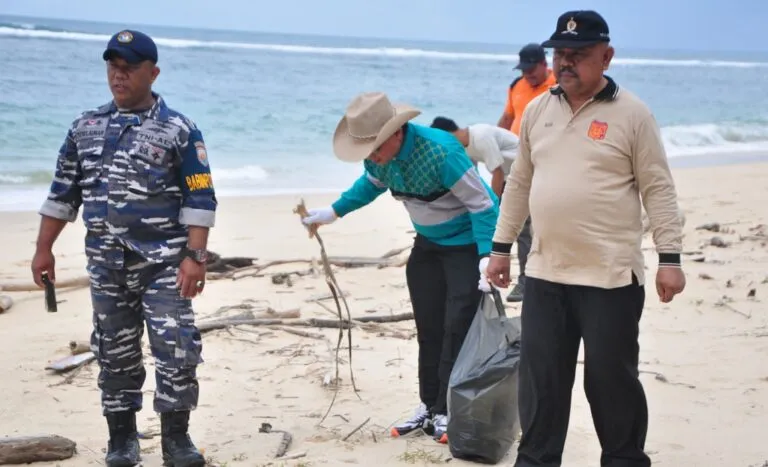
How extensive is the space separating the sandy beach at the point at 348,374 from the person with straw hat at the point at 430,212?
0.44 m

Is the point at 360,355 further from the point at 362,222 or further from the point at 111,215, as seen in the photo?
the point at 362,222

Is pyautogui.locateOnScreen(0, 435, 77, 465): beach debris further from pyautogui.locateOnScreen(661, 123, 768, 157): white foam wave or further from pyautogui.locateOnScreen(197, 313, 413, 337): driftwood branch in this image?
pyautogui.locateOnScreen(661, 123, 768, 157): white foam wave

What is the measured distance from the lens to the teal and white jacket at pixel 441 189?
462 centimetres

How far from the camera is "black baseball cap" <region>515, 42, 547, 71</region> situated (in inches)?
301

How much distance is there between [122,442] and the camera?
4500mm

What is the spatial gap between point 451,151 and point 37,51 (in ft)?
108

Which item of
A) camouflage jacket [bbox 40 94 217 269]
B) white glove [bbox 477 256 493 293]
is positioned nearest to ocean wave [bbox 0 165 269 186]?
camouflage jacket [bbox 40 94 217 269]

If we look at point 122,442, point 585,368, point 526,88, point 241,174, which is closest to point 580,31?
point 585,368

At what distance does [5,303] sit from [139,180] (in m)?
3.74

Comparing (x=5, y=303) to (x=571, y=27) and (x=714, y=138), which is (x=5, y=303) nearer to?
(x=571, y=27)

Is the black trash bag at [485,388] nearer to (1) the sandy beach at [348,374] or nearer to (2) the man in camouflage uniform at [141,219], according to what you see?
(1) the sandy beach at [348,374]

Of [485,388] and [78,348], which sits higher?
Answer: [485,388]

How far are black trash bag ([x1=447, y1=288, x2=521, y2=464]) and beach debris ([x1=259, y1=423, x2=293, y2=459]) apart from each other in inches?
30.1

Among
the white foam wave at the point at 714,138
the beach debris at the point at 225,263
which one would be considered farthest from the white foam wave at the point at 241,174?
the white foam wave at the point at 714,138
